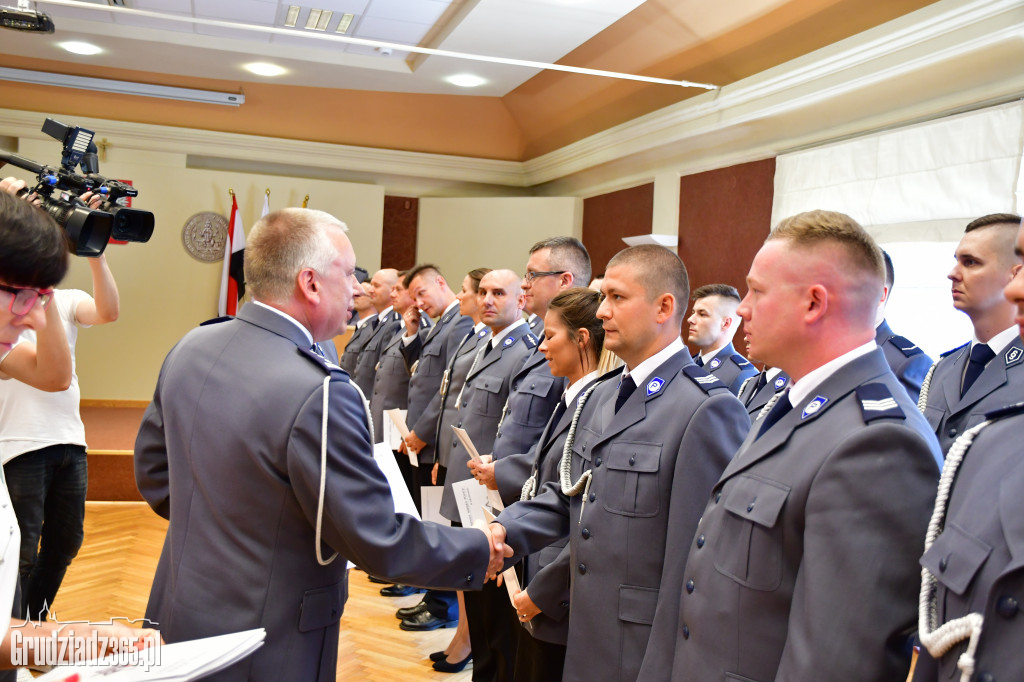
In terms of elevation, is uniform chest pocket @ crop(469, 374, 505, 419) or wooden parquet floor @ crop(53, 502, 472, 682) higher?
uniform chest pocket @ crop(469, 374, 505, 419)

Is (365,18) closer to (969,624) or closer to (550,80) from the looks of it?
(550,80)

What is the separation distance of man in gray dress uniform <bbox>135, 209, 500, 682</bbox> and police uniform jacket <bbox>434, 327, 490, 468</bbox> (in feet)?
7.89

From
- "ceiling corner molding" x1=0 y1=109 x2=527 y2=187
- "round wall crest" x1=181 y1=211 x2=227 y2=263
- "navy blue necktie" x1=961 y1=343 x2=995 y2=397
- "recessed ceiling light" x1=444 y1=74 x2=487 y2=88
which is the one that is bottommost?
"navy blue necktie" x1=961 y1=343 x2=995 y2=397

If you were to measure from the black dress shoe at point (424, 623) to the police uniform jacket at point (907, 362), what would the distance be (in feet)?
7.66

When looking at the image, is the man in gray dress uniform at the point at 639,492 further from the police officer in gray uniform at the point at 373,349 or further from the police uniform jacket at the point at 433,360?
the police officer in gray uniform at the point at 373,349

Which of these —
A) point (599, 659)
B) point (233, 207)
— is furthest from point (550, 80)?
point (599, 659)

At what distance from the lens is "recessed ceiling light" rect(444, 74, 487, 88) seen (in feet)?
24.4

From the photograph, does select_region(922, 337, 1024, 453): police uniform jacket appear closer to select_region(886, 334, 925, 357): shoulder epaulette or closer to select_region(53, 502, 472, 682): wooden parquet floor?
select_region(886, 334, 925, 357): shoulder epaulette

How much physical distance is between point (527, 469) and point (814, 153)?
3364 millimetres

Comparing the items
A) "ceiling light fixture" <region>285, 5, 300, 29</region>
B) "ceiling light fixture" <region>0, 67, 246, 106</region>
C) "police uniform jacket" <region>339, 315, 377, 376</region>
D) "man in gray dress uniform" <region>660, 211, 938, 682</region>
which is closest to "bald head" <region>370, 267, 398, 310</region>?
"police uniform jacket" <region>339, 315, 377, 376</region>

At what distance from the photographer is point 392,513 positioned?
164 cm

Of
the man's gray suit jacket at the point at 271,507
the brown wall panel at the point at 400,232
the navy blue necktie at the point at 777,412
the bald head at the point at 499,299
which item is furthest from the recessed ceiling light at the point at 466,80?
the navy blue necktie at the point at 777,412

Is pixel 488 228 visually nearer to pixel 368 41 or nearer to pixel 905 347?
pixel 368 41

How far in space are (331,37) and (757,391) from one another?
3.99 metres
